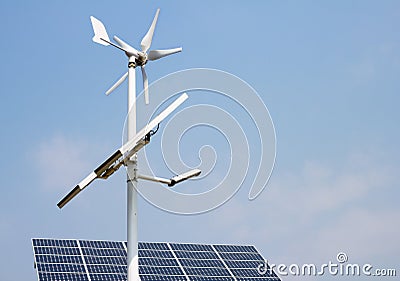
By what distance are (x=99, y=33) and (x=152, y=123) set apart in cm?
300

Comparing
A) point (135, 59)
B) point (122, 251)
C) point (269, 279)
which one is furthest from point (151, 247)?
point (135, 59)

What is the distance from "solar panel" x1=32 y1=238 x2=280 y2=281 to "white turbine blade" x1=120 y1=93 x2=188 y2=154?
994 centimetres

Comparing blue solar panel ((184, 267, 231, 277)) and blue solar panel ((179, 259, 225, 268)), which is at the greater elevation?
blue solar panel ((179, 259, 225, 268))

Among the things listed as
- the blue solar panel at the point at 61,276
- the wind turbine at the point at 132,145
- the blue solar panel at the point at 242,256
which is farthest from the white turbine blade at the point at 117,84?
the blue solar panel at the point at 242,256

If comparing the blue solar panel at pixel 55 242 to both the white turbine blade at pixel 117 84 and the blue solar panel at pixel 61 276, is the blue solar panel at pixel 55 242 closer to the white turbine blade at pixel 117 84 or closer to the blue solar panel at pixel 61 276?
the blue solar panel at pixel 61 276

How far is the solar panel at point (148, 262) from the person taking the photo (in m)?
24.3

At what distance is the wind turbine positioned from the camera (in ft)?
48.9

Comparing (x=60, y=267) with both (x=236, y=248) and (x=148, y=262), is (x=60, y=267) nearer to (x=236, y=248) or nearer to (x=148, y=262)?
(x=148, y=262)

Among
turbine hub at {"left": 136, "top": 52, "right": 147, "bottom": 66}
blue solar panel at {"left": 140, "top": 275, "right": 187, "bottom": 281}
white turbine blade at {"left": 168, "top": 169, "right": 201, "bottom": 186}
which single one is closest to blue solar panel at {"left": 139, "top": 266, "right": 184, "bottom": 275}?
blue solar panel at {"left": 140, "top": 275, "right": 187, "bottom": 281}

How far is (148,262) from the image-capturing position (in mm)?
25922

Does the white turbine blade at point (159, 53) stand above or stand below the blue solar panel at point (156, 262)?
below

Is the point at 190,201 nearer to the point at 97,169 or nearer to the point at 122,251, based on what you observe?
the point at 97,169

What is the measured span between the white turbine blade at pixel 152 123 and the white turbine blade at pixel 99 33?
100 inches

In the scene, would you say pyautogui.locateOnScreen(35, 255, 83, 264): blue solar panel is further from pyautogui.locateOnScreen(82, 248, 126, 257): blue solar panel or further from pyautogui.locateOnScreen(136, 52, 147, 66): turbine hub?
pyautogui.locateOnScreen(136, 52, 147, 66): turbine hub
